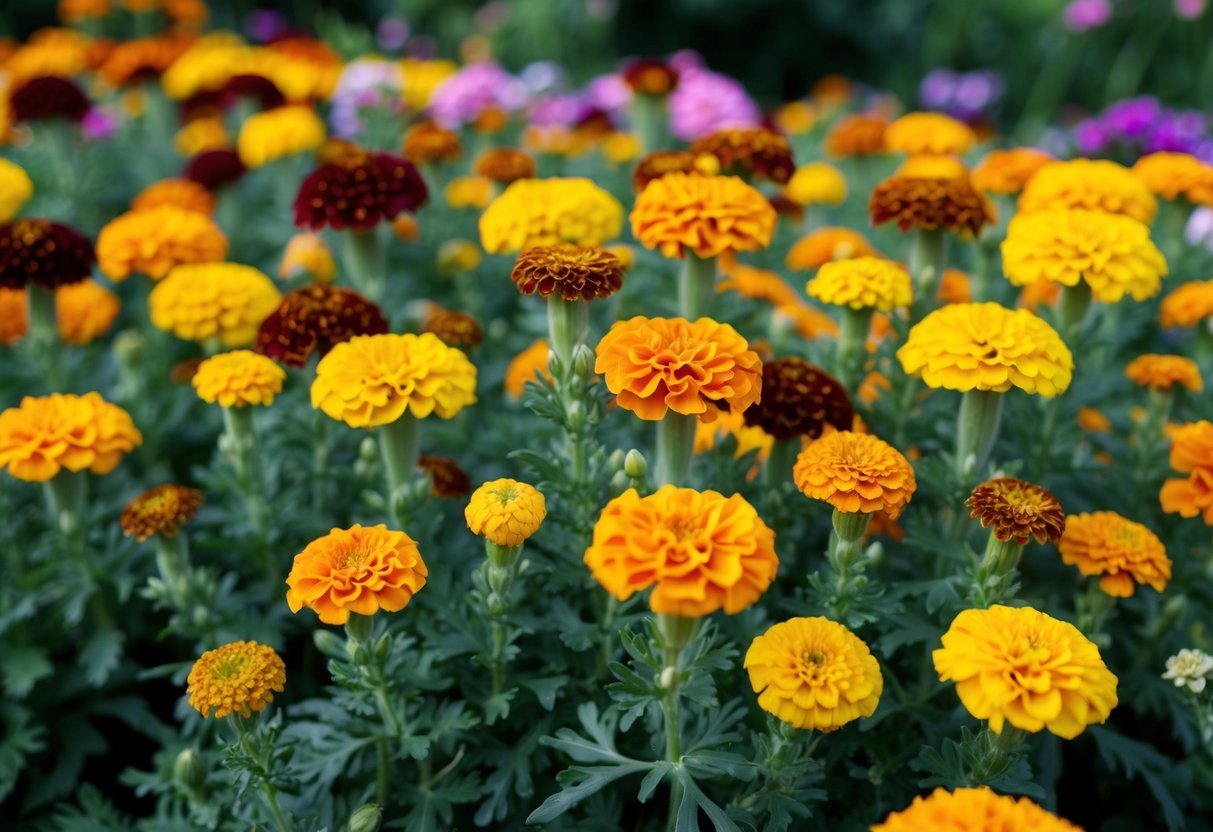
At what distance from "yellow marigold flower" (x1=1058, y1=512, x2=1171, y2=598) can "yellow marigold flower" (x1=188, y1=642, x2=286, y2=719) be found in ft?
5.60

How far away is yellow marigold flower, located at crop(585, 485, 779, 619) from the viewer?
1.53m

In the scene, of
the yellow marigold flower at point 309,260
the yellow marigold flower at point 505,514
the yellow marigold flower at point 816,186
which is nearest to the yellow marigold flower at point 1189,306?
the yellow marigold flower at point 816,186

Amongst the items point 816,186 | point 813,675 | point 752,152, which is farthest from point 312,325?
point 816,186

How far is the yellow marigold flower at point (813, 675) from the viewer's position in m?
1.71

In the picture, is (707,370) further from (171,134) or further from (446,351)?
(171,134)

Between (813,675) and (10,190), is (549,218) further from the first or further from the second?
(10,190)

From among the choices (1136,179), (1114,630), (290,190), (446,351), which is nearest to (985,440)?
(1114,630)

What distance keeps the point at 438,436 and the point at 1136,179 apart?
2133 millimetres

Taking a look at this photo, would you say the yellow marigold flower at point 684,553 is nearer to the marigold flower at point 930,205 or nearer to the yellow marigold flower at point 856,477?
the yellow marigold flower at point 856,477

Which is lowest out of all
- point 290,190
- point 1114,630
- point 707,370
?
point 1114,630

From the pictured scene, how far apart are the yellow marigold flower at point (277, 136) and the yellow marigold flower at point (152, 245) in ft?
2.50

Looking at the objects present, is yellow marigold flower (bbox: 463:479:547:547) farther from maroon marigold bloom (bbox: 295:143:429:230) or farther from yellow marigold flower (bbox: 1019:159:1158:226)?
yellow marigold flower (bbox: 1019:159:1158:226)

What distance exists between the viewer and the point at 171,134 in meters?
5.03

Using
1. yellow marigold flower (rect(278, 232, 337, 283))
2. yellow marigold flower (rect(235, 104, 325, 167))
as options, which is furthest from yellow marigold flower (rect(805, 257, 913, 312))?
yellow marigold flower (rect(235, 104, 325, 167))
